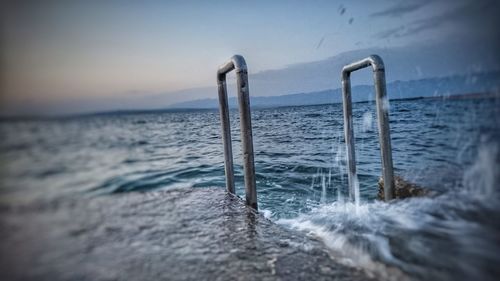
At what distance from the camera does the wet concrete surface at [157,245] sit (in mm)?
2488

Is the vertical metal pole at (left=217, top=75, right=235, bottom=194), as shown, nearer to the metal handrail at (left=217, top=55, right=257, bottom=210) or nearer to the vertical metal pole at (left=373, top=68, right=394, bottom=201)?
the metal handrail at (left=217, top=55, right=257, bottom=210)

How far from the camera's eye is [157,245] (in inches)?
121

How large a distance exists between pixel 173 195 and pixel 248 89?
245cm

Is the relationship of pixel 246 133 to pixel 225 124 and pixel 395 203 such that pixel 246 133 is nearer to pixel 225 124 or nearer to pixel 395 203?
pixel 225 124

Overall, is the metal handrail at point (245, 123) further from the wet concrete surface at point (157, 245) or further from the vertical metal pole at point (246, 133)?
the wet concrete surface at point (157, 245)

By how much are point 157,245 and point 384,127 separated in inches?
122

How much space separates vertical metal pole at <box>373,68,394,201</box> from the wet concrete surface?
1.53m

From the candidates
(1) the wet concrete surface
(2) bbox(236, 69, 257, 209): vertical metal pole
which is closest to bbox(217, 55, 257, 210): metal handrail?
(2) bbox(236, 69, 257, 209): vertical metal pole

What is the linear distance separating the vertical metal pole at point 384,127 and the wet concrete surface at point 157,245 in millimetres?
1527

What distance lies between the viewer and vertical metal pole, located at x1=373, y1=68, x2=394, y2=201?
3.88 m

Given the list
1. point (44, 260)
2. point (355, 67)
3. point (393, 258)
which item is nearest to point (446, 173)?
point (355, 67)

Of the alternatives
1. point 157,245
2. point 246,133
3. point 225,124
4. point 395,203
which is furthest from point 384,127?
point 157,245

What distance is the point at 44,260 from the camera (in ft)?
9.34

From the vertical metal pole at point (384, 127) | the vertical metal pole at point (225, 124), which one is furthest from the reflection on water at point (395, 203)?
the vertical metal pole at point (225, 124)
